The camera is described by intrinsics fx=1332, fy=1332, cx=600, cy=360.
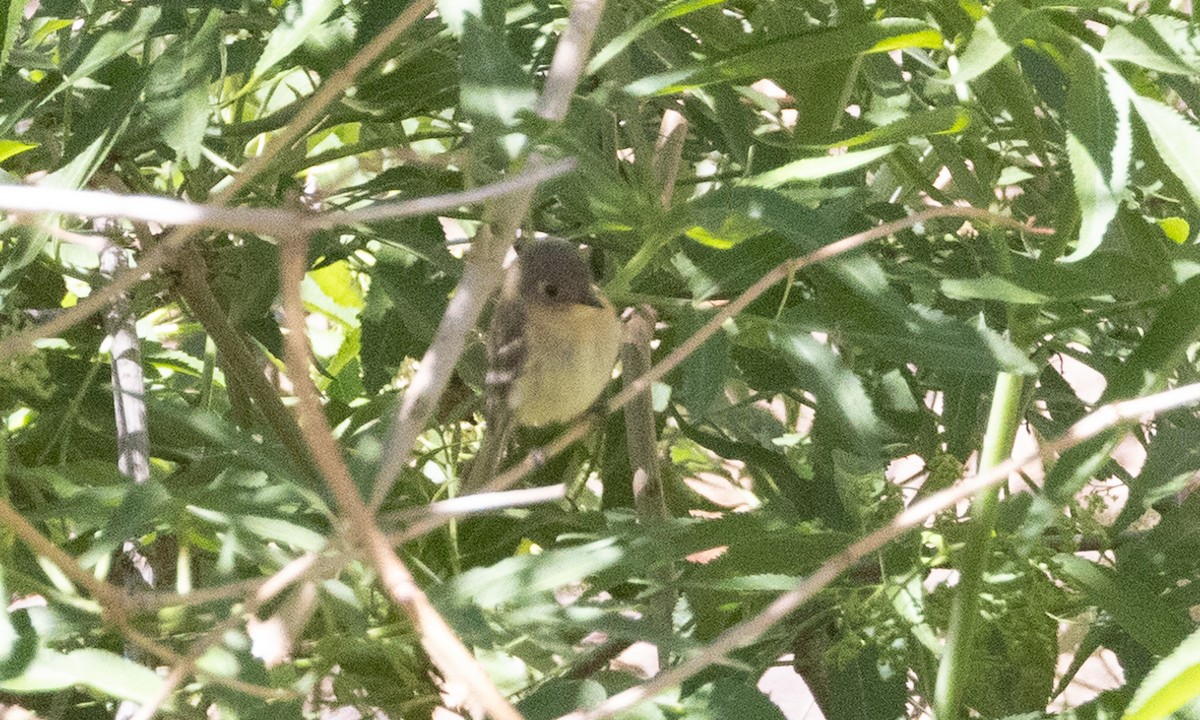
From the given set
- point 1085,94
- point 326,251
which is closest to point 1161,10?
point 1085,94

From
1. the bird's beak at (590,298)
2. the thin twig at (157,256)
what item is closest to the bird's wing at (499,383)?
the bird's beak at (590,298)

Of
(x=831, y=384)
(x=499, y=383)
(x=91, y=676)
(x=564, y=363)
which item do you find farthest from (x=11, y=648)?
(x=564, y=363)

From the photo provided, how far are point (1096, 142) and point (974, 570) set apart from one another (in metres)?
0.34

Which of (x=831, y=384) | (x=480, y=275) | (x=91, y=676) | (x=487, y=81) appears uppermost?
(x=487, y=81)

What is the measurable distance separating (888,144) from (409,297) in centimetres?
59

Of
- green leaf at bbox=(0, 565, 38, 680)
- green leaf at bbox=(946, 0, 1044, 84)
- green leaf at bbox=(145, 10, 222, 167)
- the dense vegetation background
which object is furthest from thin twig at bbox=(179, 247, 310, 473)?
green leaf at bbox=(946, 0, 1044, 84)

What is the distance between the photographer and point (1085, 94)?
0.87m

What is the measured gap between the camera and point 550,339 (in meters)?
2.14

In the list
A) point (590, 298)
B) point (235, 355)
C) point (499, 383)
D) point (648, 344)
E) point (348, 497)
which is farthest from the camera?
point (590, 298)

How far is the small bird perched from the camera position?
197cm

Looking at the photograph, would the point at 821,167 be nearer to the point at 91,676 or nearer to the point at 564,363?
the point at 91,676

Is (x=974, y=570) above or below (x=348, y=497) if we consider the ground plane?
below

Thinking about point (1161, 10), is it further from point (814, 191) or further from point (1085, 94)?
point (814, 191)

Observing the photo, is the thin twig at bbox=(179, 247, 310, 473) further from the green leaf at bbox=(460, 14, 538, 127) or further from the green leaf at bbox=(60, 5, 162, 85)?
the green leaf at bbox=(460, 14, 538, 127)
